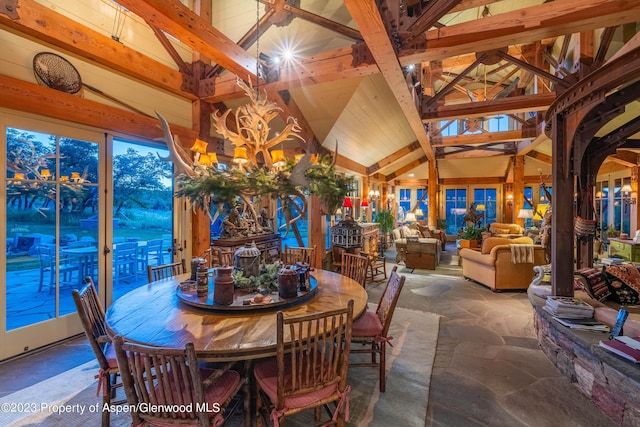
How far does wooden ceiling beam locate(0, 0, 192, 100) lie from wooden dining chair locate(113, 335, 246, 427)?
3231 millimetres

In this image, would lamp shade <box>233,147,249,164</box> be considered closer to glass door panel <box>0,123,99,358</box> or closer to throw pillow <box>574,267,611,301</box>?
glass door panel <box>0,123,99,358</box>

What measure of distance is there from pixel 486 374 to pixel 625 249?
6106 millimetres

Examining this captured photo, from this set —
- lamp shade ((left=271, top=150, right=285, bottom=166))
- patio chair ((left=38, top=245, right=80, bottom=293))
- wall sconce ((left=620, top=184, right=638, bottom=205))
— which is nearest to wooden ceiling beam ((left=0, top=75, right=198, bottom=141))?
patio chair ((left=38, top=245, right=80, bottom=293))

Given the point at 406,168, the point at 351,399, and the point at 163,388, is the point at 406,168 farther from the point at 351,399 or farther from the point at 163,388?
the point at 163,388

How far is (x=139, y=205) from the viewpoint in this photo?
4.06 m

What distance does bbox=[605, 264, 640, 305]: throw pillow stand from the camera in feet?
10.9

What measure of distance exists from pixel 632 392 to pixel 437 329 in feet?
6.05

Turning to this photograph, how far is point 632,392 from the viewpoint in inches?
77.1

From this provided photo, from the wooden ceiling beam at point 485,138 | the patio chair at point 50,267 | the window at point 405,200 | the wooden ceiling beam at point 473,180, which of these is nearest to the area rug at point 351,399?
the patio chair at point 50,267

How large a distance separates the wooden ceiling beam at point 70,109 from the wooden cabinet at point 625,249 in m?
9.00

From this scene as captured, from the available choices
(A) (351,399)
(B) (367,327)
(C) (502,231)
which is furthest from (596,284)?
(C) (502,231)

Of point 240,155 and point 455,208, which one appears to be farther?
point 455,208

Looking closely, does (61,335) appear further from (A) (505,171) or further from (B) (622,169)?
(A) (505,171)

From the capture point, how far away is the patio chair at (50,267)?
10.0 feet
